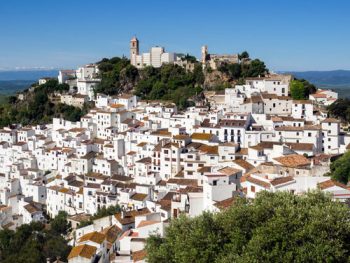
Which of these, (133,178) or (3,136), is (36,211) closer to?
(133,178)

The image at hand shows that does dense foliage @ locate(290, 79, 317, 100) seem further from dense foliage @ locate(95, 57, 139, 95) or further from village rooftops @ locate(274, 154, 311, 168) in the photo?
dense foliage @ locate(95, 57, 139, 95)

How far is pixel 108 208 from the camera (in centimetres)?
3481

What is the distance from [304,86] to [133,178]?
22124mm

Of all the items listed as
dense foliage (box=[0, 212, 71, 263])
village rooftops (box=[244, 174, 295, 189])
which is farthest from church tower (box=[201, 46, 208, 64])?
village rooftops (box=[244, 174, 295, 189])

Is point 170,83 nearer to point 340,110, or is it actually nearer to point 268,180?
point 340,110

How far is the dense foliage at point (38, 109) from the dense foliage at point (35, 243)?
25979 mm

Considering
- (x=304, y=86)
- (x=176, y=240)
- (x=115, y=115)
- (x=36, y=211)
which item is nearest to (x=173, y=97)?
(x=115, y=115)

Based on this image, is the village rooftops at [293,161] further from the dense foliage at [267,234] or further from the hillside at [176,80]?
the hillside at [176,80]

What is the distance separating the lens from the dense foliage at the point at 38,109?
63938 millimetres

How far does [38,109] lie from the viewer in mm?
68438

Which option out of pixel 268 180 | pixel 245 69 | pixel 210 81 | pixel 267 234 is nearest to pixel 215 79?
pixel 210 81

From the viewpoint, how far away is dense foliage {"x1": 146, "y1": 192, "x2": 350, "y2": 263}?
15430mm

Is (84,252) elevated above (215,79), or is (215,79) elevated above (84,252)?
(215,79)

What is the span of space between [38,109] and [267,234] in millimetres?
57329
